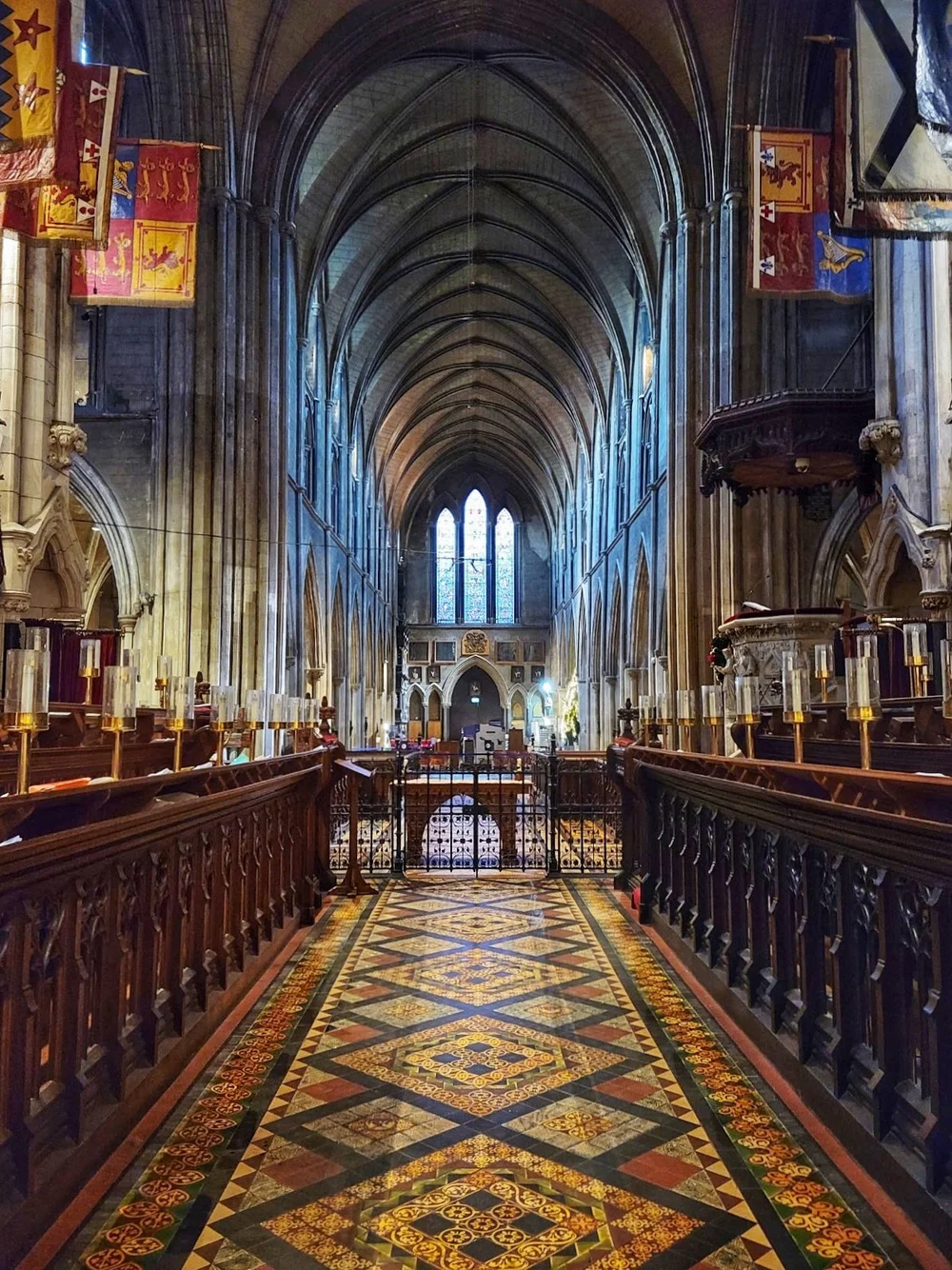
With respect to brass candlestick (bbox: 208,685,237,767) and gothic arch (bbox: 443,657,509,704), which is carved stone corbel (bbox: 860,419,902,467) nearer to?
brass candlestick (bbox: 208,685,237,767)

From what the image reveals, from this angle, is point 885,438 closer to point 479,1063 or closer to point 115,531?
point 479,1063

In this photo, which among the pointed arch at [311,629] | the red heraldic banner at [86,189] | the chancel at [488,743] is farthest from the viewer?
the pointed arch at [311,629]

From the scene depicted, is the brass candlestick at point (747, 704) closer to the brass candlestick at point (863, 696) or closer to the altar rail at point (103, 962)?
the brass candlestick at point (863, 696)

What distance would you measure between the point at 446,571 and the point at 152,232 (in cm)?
3394

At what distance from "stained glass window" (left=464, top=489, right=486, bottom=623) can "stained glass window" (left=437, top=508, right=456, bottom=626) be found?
1.74 feet

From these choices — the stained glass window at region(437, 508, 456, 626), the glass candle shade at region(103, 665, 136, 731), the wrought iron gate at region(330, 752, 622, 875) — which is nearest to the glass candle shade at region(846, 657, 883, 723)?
the glass candle shade at region(103, 665, 136, 731)

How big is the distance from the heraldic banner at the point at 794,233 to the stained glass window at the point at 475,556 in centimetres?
3364

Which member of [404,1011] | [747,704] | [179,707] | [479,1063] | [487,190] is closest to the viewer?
[479,1063]

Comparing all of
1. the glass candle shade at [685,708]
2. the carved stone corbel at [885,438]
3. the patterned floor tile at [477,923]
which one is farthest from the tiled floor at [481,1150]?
the carved stone corbel at [885,438]

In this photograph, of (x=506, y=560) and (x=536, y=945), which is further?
(x=506, y=560)

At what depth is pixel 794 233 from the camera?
30.5 feet

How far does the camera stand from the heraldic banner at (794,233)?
9.27 meters

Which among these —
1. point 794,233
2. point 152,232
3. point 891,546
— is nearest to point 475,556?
point 152,232

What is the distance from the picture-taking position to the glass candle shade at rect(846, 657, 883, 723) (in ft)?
12.9
